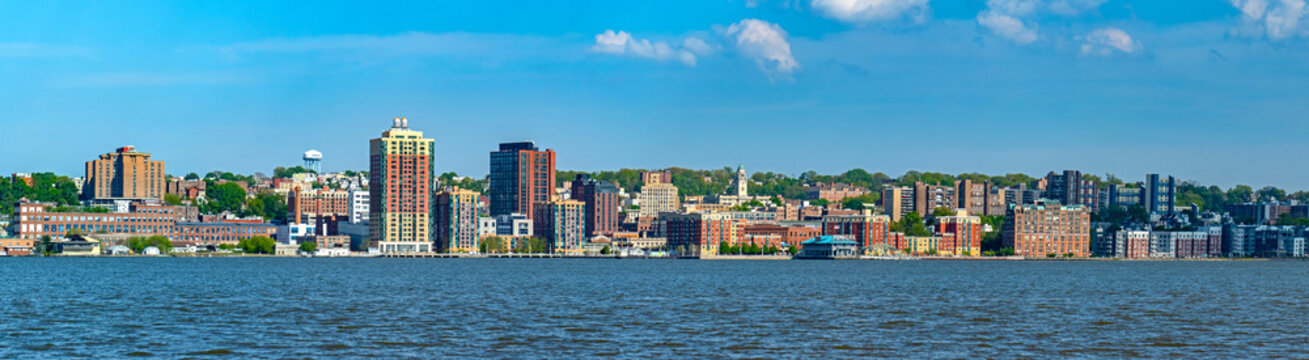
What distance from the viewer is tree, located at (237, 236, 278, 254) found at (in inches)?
7446

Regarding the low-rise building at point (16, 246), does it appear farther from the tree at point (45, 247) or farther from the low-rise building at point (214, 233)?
the low-rise building at point (214, 233)

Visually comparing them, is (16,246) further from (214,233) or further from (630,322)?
(630,322)

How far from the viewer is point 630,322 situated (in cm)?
4931

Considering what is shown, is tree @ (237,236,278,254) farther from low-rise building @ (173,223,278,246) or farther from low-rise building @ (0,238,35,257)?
low-rise building @ (0,238,35,257)

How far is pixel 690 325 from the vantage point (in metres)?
47.6

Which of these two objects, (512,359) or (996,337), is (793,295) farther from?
(512,359)

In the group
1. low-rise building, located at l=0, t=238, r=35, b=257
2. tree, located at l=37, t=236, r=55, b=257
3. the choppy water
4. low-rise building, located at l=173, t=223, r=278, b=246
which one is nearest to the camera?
the choppy water

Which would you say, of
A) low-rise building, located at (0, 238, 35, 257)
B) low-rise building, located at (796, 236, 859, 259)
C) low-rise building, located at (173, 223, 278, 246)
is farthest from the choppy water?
low-rise building, located at (796, 236, 859, 259)

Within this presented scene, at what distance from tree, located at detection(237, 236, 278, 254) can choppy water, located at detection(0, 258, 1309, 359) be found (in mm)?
110829

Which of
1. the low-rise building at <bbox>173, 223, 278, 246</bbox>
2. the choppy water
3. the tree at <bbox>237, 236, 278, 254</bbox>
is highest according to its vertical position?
the choppy water

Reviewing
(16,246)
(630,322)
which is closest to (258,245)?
(16,246)

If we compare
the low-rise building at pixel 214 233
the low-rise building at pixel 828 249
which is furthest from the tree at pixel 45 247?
the low-rise building at pixel 828 249

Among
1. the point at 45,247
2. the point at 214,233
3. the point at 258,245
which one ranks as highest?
the point at 214,233

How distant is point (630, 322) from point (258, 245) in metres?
149
